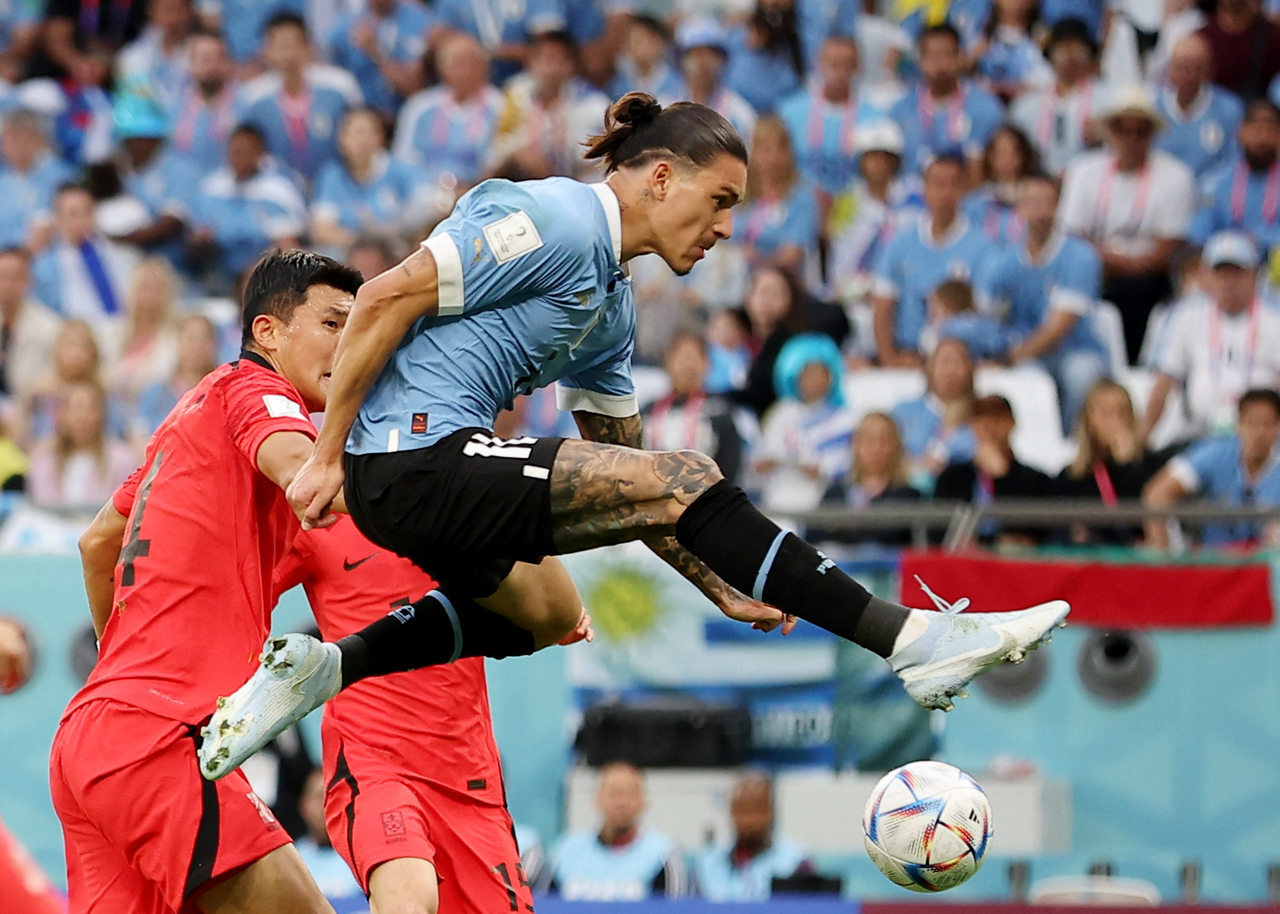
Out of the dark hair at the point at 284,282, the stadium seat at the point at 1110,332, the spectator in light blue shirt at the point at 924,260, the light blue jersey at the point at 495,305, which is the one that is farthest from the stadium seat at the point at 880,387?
the light blue jersey at the point at 495,305

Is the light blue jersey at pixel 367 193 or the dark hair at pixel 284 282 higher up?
the light blue jersey at pixel 367 193

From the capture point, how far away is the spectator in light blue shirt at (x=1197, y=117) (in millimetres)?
12516

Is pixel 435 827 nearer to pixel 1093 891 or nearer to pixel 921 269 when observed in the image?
pixel 1093 891

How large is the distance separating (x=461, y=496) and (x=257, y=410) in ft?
2.05

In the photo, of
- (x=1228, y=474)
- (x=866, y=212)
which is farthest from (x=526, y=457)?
(x=866, y=212)

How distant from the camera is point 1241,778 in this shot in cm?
902

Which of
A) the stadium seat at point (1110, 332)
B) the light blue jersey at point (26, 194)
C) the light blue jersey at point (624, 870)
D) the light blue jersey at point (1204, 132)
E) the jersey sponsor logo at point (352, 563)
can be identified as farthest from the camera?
the light blue jersey at point (26, 194)

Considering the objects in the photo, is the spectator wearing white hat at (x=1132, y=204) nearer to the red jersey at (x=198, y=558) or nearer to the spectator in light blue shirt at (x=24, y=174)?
the spectator in light blue shirt at (x=24, y=174)

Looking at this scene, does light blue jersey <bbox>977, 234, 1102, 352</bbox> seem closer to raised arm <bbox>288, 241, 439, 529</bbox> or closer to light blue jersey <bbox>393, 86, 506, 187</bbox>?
light blue jersey <bbox>393, 86, 506, 187</bbox>

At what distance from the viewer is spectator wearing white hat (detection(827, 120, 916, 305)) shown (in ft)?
40.6

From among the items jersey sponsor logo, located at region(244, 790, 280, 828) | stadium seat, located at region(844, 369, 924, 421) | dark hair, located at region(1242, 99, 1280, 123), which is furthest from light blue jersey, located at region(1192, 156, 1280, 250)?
jersey sponsor logo, located at region(244, 790, 280, 828)

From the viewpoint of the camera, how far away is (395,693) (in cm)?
635

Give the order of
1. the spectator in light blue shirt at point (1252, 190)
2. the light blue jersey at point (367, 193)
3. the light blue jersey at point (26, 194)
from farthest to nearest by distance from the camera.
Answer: the light blue jersey at point (26, 194), the light blue jersey at point (367, 193), the spectator in light blue shirt at point (1252, 190)

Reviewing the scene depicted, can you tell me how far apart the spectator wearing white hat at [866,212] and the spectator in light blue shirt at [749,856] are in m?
4.06
